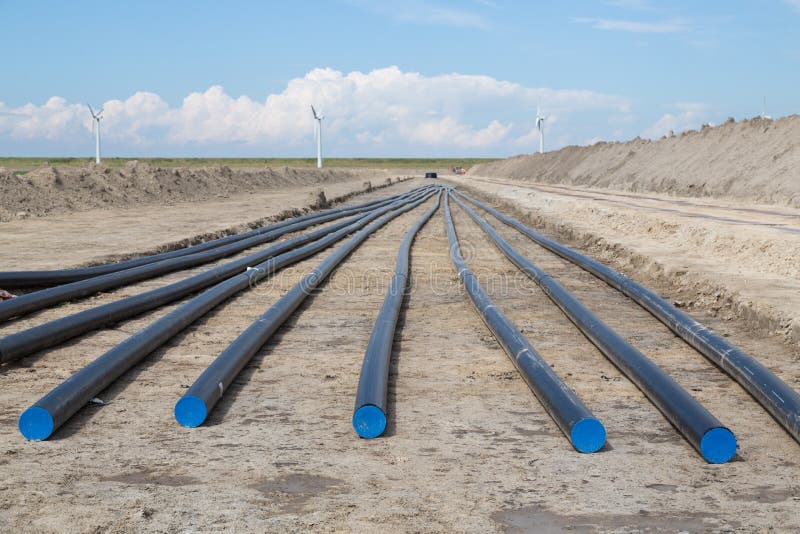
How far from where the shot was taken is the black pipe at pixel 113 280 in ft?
26.7

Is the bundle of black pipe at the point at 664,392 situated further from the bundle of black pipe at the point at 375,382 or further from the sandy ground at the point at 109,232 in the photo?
the sandy ground at the point at 109,232

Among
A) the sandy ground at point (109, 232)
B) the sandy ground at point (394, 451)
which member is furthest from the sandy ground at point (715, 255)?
the sandy ground at point (109, 232)

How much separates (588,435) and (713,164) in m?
36.5

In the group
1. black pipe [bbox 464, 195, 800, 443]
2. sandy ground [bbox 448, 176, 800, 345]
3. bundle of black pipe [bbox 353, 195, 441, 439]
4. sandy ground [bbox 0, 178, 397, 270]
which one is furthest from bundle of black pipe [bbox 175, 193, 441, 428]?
sandy ground [bbox 0, 178, 397, 270]

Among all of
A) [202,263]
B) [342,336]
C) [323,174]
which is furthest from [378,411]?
[323,174]

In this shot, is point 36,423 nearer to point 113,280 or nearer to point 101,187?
point 113,280

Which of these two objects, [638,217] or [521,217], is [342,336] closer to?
[638,217]

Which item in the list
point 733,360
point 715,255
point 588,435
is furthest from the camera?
point 715,255

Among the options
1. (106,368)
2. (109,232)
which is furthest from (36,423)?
(109,232)

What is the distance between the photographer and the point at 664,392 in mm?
5090

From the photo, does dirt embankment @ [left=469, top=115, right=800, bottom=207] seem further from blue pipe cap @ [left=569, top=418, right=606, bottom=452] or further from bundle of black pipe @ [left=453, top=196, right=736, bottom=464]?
blue pipe cap @ [left=569, top=418, right=606, bottom=452]

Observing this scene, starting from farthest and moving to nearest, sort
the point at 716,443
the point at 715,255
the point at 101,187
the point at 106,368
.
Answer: the point at 101,187 < the point at 715,255 < the point at 106,368 < the point at 716,443

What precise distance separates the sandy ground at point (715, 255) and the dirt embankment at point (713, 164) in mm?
9429

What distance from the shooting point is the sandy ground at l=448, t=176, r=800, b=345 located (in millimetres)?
8578
